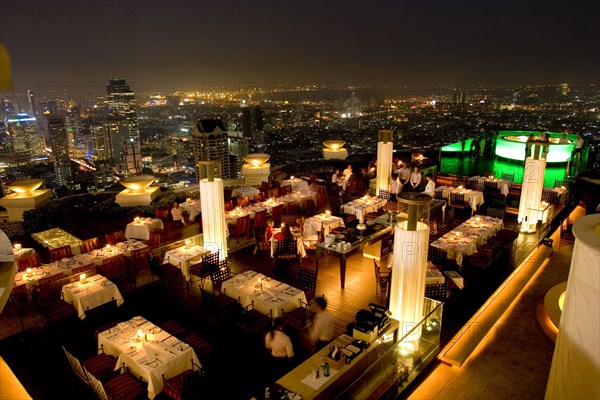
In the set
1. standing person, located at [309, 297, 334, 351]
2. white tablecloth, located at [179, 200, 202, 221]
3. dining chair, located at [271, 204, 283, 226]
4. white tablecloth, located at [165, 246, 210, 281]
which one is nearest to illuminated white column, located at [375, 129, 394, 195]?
dining chair, located at [271, 204, 283, 226]

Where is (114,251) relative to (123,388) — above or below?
above

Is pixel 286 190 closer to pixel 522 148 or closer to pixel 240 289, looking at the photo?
pixel 240 289

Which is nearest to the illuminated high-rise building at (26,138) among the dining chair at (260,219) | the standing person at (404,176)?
the dining chair at (260,219)

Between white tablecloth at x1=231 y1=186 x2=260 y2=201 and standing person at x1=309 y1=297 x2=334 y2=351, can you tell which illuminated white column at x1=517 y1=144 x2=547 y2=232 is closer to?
standing person at x1=309 y1=297 x2=334 y2=351

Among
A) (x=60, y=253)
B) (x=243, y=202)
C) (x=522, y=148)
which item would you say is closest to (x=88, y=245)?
(x=60, y=253)

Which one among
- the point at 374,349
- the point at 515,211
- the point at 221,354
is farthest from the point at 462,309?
the point at 515,211
